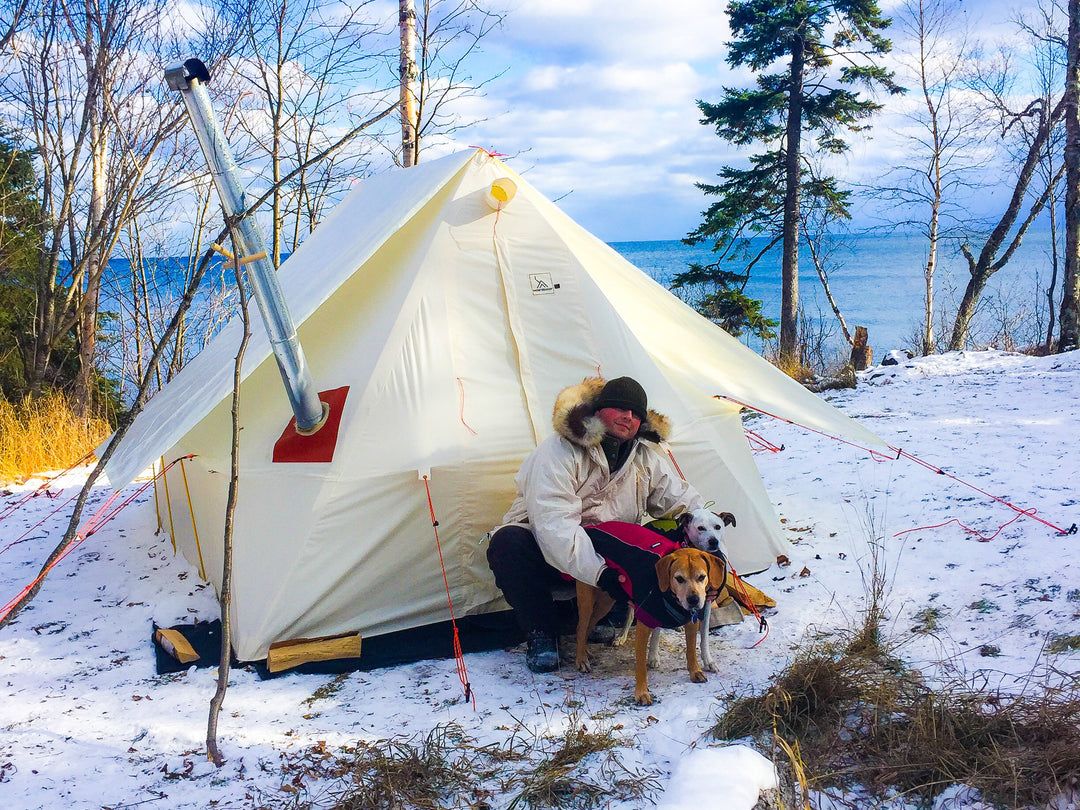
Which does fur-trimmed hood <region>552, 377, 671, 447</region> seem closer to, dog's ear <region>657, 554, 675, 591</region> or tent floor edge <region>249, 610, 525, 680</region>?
dog's ear <region>657, 554, 675, 591</region>

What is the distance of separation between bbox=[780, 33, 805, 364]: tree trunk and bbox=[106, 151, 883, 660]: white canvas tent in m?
8.92

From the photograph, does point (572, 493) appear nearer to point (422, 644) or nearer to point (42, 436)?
point (422, 644)

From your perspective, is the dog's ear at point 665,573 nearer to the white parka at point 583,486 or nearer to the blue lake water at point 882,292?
the white parka at point 583,486

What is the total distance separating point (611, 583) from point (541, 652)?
0.47 m

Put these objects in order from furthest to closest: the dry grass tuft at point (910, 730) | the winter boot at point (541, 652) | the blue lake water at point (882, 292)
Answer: the blue lake water at point (882, 292) → the winter boot at point (541, 652) → the dry grass tuft at point (910, 730)

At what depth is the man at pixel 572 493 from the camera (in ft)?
10.5

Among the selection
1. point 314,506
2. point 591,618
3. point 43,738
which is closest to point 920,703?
point 591,618

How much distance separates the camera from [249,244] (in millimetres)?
2965

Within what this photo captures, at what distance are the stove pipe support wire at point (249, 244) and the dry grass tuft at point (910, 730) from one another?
210 centimetres

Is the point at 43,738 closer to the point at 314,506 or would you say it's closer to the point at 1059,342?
the point at 314,506

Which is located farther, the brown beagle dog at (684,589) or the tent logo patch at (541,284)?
the tent logo patch at (541,284)

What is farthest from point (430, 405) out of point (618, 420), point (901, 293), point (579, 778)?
point (901, 293)

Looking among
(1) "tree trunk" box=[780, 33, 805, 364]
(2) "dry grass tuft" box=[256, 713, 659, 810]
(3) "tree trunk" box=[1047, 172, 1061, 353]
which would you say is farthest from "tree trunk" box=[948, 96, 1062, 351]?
(2) "dry grass tuft" box=[256, 713, 659, 810]

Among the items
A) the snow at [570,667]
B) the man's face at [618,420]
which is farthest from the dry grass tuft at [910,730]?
the man's face at [618,420]
